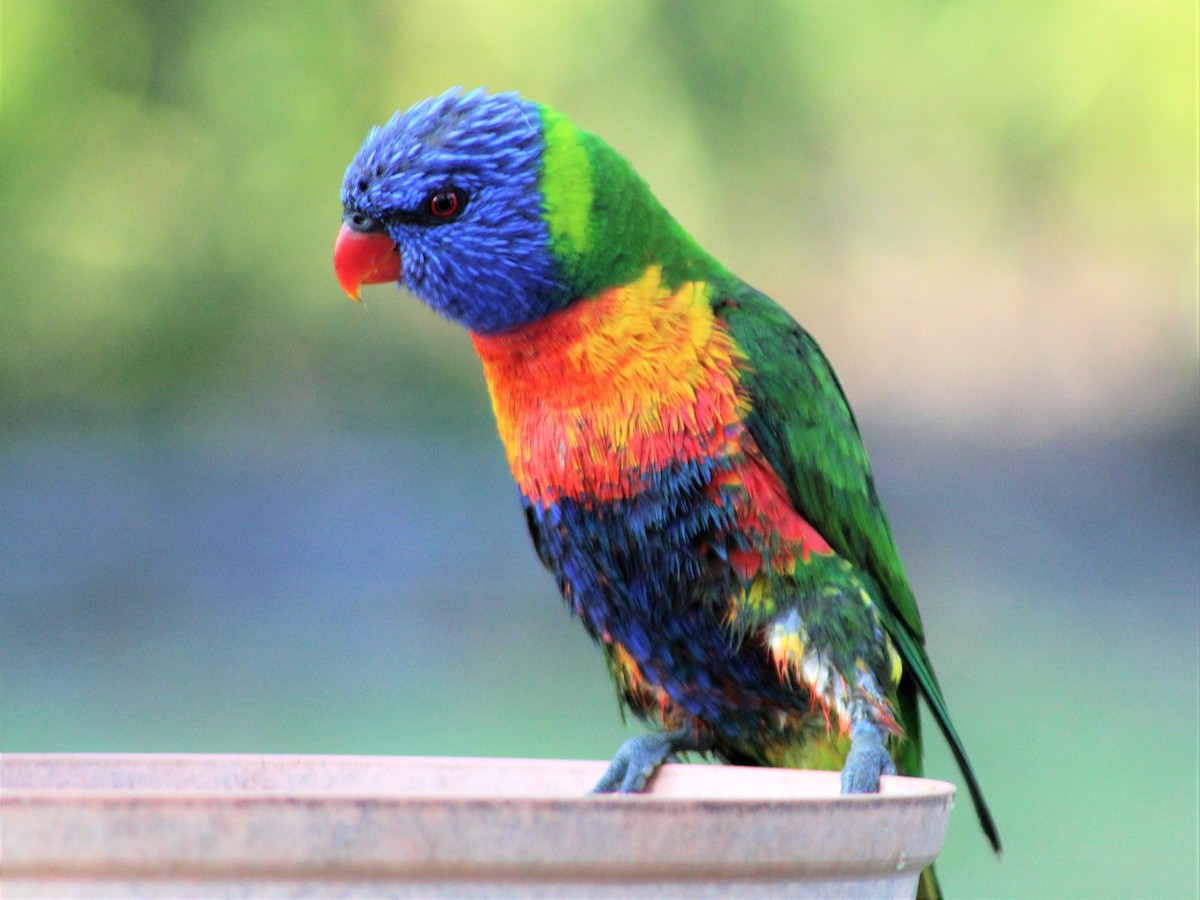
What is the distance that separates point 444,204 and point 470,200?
3cm

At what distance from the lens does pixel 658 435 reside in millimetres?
1093

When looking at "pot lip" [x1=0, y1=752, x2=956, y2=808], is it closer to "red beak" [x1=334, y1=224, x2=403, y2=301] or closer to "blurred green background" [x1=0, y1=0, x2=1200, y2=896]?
"red beak" [x1=334, y1=224, x2=403, y2=301]

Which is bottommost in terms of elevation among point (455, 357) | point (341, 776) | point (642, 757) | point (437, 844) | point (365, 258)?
point (455, 357)

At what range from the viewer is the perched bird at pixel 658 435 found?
1.10 metres

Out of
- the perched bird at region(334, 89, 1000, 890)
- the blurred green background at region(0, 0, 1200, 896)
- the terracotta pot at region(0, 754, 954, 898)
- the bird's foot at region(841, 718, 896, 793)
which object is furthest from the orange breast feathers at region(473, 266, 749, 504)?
the blurred green background at region(0, 0, 1200, 896)

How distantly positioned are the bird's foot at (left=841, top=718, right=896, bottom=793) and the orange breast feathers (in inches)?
10.9

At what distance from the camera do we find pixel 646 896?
21.3 inches

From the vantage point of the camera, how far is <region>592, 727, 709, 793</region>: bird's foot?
3.20ft

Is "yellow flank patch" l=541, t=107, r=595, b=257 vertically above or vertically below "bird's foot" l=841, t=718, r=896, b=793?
above

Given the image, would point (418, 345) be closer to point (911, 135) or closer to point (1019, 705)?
point (911, 135)

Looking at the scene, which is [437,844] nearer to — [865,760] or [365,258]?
[865,760]

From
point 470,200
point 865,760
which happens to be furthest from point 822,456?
point 470,200

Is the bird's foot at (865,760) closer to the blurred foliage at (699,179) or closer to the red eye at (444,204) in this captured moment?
the red eye at (444,204)

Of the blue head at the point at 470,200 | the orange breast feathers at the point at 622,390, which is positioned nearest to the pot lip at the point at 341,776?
the orange breast feathers at the point at 622,390
